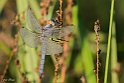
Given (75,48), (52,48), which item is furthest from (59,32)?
(75,48)

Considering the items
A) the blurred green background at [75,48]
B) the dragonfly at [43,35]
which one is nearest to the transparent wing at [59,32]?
the dragonfly at [43,35]

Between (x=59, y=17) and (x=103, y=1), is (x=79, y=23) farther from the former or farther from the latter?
(x=103, y=1)

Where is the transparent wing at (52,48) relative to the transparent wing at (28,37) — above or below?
below

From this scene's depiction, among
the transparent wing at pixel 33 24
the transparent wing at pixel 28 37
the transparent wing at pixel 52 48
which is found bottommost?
the transparent wing at pixel 52 48

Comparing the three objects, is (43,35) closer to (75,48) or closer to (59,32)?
(59,32)

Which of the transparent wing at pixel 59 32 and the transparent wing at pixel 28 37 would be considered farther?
the transparent wing at pixel 28 37

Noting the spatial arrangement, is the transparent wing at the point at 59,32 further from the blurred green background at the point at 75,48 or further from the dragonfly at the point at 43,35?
the blurred green background at the point at 75,48

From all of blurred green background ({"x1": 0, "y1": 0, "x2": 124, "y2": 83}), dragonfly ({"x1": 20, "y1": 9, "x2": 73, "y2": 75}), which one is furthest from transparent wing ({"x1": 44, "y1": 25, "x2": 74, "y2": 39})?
blurred green background ({"x1": 0, "y1": 0, "x2": 124, "y2": 83})
